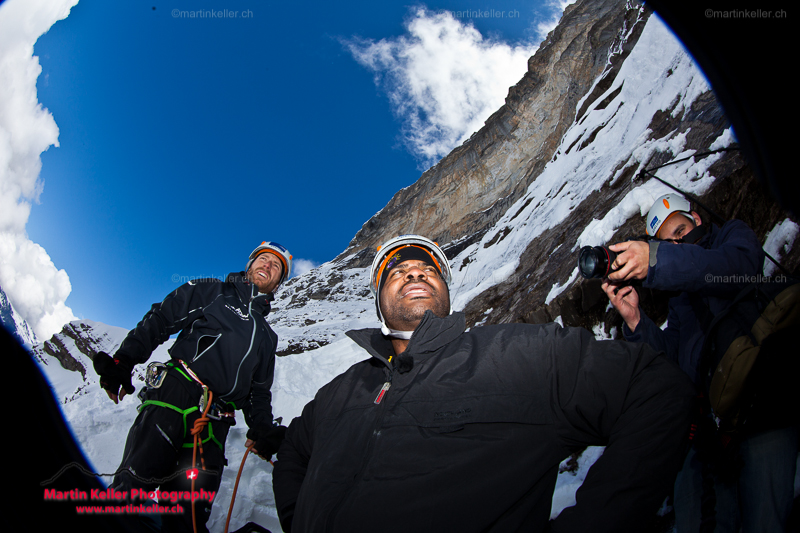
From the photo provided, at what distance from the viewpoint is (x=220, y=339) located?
316cm

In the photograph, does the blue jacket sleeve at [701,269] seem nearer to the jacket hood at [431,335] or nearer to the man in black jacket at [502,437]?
the man in black jacket at [502,437]

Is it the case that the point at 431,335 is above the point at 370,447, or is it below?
above

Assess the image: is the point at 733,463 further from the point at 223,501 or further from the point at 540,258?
the point at 540,258

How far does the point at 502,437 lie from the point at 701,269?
167cm

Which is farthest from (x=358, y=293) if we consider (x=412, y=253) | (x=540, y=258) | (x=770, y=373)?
(x=770, y=373)

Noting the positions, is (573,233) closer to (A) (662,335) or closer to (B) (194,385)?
(A) (662,335)

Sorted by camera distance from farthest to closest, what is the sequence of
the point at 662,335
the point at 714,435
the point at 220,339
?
the point at 220,339 < the point at 662,335 < the point at 714,435

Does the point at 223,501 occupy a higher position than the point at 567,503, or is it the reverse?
the point at 567,503

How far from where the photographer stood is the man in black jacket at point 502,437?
1.03m

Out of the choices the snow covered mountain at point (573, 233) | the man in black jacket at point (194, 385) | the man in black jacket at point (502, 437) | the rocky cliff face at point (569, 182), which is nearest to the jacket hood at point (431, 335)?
the man in black jacket at point (502, 437)

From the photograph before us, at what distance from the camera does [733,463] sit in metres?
1.66

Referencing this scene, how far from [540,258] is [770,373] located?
761 cm

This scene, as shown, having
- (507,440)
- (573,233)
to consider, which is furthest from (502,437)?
(573,233)

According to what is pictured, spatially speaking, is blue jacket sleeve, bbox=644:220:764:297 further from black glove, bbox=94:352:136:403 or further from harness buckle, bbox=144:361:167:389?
black glove, bbox=94:352:136:403
